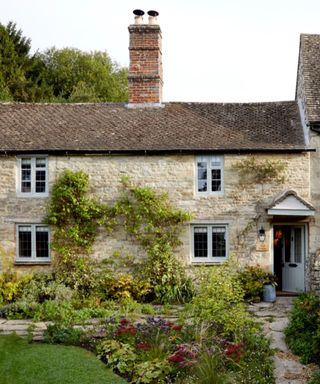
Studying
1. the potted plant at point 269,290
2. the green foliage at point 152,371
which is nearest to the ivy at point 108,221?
the potted plant at point 269,290

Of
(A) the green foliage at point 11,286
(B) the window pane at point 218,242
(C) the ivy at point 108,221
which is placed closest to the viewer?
(A) the green foliage at point 11,286

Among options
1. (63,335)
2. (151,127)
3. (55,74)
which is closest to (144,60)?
(151,127)

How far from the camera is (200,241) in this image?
17.2m

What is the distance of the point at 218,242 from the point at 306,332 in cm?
677

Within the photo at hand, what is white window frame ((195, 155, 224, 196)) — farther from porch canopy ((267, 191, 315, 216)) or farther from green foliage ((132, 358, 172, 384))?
green foliage ((132, 358, 172, 384))

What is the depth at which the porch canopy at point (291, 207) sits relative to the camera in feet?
53.4

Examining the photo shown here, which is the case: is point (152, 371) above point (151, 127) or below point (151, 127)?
below

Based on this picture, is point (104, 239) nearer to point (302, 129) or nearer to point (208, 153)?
point (208, 153)

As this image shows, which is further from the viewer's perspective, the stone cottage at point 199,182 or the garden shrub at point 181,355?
the stone cottage at point 199,182

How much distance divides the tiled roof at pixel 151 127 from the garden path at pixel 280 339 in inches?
204

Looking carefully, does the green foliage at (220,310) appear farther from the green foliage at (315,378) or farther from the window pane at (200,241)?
the window pane at (200,241)

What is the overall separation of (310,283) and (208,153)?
5417mm

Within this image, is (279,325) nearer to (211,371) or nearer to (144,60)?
(211,371)

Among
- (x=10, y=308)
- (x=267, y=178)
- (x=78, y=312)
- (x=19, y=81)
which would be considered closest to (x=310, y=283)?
(x=267, y=178)
